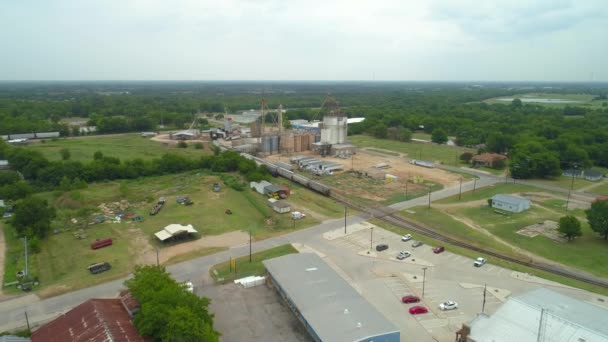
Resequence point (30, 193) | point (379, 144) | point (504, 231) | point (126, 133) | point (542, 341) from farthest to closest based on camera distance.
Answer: point (126, 133), point (379, 144), point (30, 193), point (504, 231), point (542, 341)

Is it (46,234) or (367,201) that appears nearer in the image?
(46,234)

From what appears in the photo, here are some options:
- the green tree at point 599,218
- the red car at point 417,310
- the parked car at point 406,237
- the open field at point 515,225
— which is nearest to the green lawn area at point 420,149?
the open field at point 515,225

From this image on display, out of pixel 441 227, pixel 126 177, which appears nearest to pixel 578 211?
pixel 441 227

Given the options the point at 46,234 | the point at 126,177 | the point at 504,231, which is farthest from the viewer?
the point at 126,177

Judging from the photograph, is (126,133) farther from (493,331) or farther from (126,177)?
(493,331)

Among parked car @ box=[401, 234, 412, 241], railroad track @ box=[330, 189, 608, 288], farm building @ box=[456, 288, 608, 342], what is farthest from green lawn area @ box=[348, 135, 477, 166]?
farm building @ box=[456, 288, 608, 342]

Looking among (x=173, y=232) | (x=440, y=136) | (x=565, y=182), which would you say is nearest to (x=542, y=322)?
(x=173, y=232)

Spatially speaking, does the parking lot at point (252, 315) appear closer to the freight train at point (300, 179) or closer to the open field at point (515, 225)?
the open field at point (515, 225)

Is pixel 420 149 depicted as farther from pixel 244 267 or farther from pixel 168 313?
Result: pixel 168 313
